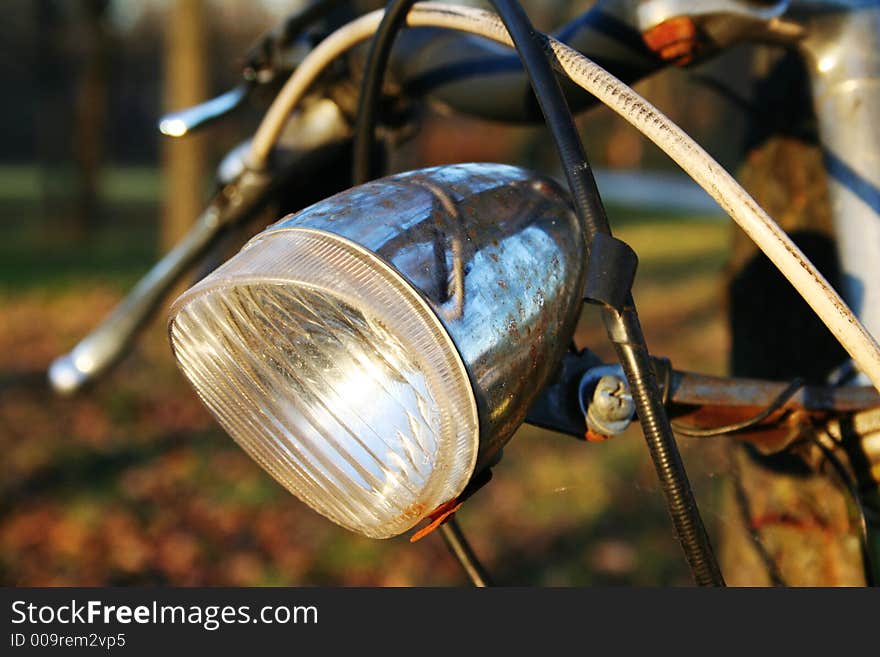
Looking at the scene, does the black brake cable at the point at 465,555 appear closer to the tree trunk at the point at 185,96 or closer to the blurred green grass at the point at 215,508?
the blurred green grass at the point at 215,508

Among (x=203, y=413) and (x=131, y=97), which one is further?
(x=131, y=97)

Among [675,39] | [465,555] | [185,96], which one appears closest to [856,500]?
[465,555]

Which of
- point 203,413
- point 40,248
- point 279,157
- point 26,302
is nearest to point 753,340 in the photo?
point 279,157

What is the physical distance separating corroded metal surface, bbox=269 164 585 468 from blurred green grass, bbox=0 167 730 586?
155 centimetres

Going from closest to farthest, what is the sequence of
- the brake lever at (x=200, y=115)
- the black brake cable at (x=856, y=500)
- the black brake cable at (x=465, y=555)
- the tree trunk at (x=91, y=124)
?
the black brake cable at (x=856, y=500) → the black brake cable at (x=465, y=555) → the brake lever at (x=200, y=115) → the tree trunk at (x=91, y=124)

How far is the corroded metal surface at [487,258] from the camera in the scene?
2.58 ft

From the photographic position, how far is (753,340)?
176 cm

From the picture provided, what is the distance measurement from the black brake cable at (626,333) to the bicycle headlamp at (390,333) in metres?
0.09

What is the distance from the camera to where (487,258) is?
838 mm

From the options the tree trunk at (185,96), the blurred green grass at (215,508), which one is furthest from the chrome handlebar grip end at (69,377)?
the tree trunk at (185,96)

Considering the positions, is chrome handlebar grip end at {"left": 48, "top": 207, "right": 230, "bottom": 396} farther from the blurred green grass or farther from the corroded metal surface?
the blurred green grass

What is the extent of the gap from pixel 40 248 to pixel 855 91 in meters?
11.1

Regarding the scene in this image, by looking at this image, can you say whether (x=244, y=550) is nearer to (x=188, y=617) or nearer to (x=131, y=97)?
(x=188, y=617)

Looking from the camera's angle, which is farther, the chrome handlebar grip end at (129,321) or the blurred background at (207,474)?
the blurred background at (207,474)
